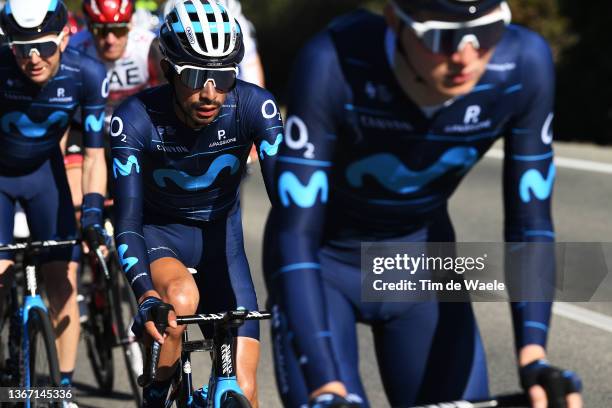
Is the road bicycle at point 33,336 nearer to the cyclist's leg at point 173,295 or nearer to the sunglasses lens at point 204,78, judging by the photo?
the cyclist's leg at point 173,295

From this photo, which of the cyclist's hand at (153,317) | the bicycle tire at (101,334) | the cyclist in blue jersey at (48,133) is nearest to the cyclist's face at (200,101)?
the cyclist's hand at (153,317)

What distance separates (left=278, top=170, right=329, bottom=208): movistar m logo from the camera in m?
3.87

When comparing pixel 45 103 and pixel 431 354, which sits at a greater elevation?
pixel 45 103

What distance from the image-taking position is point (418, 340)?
4371mm

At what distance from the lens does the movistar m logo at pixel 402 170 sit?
4.07m

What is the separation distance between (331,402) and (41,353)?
342 cm

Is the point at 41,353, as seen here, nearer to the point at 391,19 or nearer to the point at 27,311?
the point at 27,311

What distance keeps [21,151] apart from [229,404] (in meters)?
3.14

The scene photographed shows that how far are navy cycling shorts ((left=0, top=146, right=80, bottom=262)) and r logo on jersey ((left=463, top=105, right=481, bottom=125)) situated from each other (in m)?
4.12

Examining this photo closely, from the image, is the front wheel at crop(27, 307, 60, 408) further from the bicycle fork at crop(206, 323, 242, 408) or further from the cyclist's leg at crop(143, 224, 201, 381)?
the bicycle fork at crop(206, 323, 242, 408)

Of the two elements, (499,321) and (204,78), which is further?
(499,321)

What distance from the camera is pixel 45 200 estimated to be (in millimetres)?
7664

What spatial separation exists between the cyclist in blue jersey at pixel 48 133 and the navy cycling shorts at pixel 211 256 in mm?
1122

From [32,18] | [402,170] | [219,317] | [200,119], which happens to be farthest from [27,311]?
[402,170]
